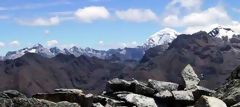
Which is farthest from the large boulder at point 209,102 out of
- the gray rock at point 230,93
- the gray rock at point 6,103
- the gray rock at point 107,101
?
the gray rock at point 6,103

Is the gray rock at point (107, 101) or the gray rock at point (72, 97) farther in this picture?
the gray rock at point (107, 101)

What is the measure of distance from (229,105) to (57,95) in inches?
342

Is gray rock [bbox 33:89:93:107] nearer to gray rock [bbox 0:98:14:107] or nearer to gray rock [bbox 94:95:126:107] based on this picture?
gray rock [bbox 94:95:126:107]

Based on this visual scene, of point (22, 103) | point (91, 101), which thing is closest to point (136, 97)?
point (91, 101)

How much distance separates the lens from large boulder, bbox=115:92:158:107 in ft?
82.9

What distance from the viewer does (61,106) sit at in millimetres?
19281

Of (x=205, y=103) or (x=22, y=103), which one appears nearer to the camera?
(x=22, y=103)

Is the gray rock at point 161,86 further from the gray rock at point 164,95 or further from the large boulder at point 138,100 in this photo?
the large boulder at point 138,100

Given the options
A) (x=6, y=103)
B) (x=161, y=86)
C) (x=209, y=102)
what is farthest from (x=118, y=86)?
(x=6, y=103)

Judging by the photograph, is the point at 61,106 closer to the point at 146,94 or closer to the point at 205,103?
the point at 205,103

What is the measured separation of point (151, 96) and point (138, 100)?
2039 millimetres

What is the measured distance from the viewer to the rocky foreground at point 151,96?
75.2 feet

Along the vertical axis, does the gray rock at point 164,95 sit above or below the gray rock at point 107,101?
above

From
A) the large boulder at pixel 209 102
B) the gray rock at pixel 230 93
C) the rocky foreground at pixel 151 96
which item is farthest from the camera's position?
the gray rock at pixel 230 93
